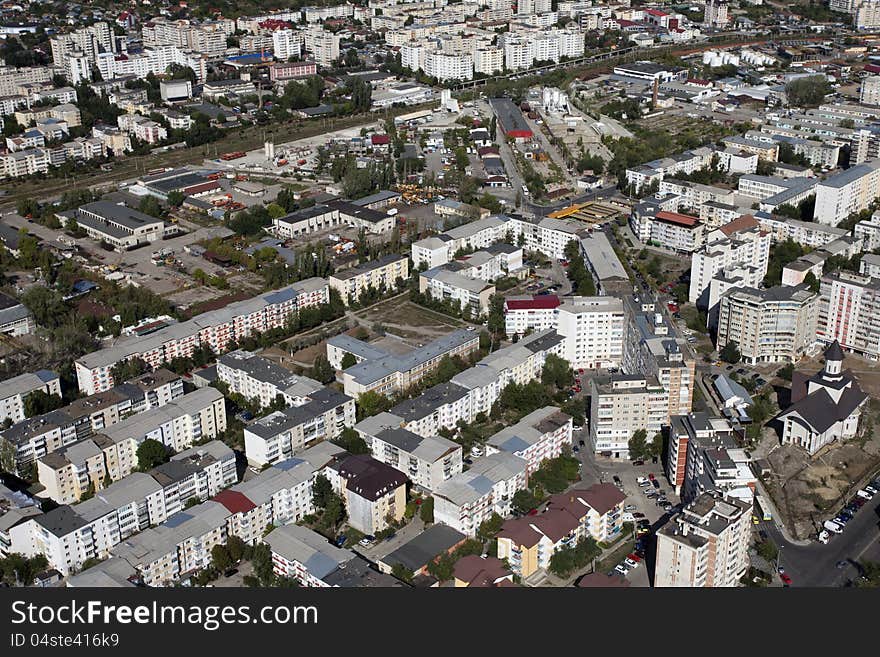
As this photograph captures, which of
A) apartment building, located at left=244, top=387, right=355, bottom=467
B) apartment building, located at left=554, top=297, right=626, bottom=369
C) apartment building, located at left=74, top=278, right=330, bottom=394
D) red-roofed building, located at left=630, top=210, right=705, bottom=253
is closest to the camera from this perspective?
apartment building, located at left=244, top=387, right=355, bottom=467

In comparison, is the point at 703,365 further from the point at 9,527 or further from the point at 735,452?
the point at 9,527

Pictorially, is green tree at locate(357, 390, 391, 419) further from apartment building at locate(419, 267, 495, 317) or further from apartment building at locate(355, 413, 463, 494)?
apartment building at locate(419, 267, 495, 317)

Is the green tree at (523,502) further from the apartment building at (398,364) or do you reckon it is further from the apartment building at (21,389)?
the apartment building at (21,389)

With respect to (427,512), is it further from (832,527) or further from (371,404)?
(832,527)

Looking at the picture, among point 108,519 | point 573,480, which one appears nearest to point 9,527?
point 108,519

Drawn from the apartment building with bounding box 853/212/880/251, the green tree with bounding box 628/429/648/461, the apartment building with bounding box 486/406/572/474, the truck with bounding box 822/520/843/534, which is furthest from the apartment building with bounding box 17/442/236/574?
the apartment building with bounding box 853/212/880/251

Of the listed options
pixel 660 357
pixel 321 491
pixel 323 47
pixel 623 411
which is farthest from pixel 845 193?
pixel 323 47
